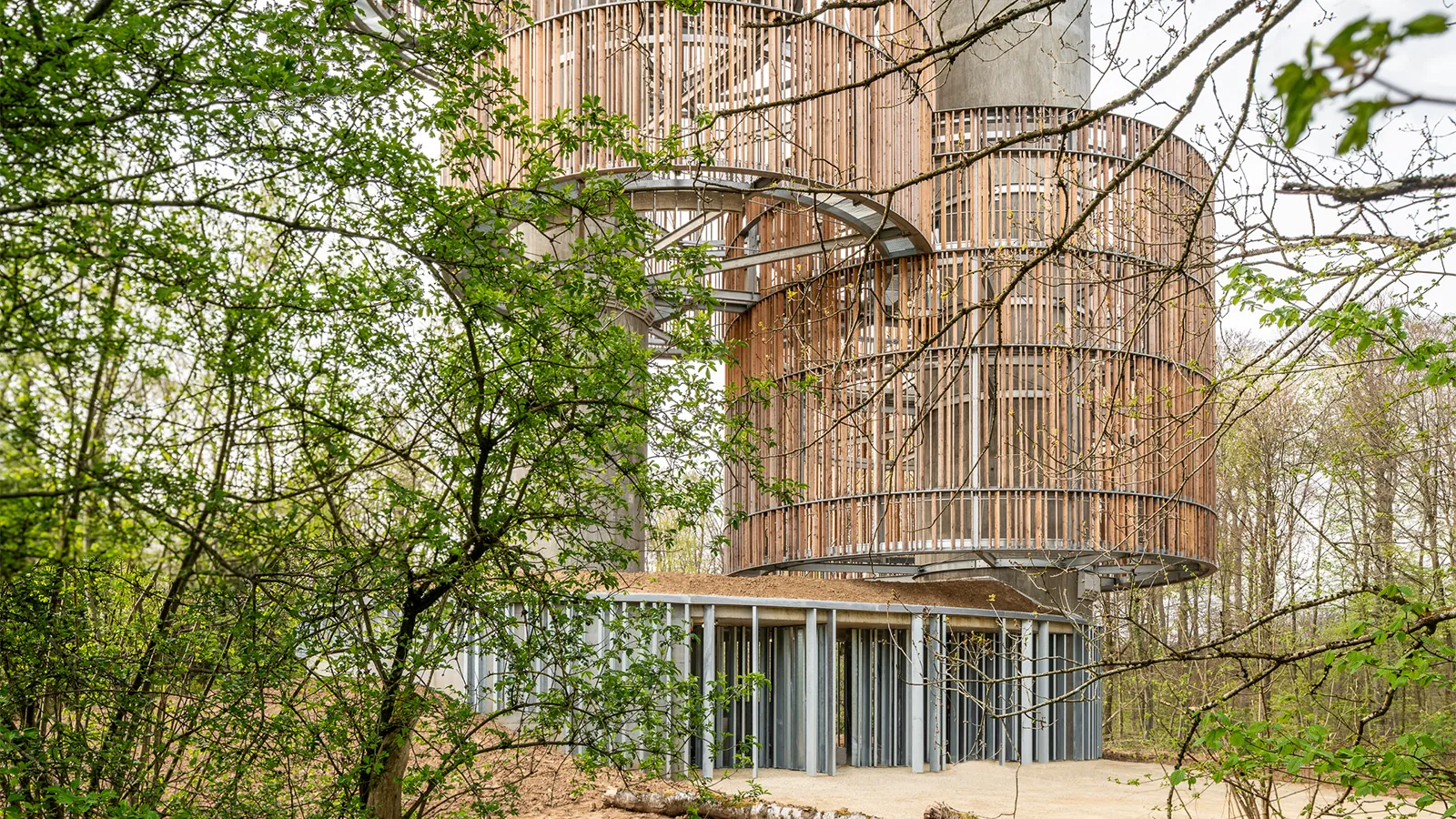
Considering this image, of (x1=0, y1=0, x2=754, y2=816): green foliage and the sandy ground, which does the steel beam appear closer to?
the sandy ground

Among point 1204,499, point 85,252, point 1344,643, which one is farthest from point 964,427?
point 85,252

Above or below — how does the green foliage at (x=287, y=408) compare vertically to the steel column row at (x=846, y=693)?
above

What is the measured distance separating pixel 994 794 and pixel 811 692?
6.14 ft

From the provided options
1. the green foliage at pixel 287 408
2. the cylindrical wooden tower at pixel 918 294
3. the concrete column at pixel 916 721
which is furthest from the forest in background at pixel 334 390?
the concrete column at pixel 916 721

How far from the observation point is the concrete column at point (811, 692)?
11.7 metres

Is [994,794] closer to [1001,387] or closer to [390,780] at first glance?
[1001,387]

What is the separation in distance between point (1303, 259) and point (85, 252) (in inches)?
167

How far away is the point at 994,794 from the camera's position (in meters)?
10.8

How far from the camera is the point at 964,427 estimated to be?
12.1 m

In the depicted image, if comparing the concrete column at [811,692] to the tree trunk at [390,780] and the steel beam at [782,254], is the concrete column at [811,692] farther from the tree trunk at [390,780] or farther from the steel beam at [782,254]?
the tree trunk at [390,780]

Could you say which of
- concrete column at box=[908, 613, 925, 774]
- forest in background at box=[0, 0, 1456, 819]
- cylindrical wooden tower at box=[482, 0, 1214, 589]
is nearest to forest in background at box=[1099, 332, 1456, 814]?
cylindrical wooden tower at box=[482, 0, 1214, 589]

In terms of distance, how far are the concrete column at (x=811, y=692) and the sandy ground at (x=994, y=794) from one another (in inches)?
7.9

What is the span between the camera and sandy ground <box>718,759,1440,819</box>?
9.62 meters

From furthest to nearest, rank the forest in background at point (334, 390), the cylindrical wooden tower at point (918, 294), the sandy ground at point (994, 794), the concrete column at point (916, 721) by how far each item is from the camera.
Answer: the concrete column at point (916, 721), the cylindrical wooden tower at point (918, 294), the sandy ground at point (994, 794), the forest in background at point (334, 390)
